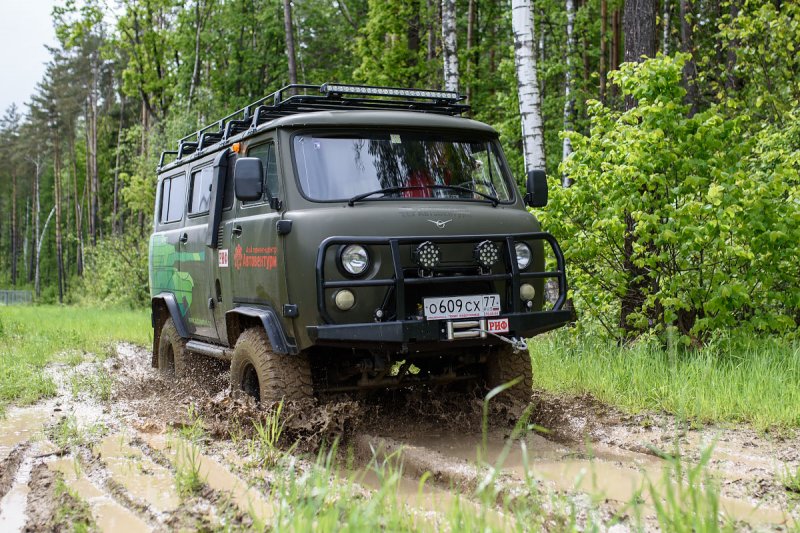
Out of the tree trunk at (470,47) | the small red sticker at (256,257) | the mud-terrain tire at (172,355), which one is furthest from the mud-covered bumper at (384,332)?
the tree trunk at (470,47)

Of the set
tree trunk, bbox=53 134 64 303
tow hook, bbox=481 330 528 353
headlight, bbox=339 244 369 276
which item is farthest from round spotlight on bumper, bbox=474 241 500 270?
tree trunk, bbox=53 134 64 303

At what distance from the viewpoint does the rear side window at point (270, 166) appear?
6516mm

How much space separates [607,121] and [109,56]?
31.7m

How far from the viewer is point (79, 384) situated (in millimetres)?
9305

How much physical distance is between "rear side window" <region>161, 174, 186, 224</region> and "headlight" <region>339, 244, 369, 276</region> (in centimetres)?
357

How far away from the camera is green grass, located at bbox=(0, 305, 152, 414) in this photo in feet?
29.7

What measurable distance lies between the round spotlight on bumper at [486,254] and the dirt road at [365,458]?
114 cm

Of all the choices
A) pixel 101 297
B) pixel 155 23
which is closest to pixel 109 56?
pixel 155 23

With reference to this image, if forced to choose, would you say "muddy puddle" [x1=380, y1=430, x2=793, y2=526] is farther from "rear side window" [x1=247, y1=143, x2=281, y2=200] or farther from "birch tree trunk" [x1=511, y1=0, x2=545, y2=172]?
"birch tree trunk" [x1=511, y1=0, x2=545, y2=172]

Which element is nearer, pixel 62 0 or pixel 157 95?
pixel 62 0

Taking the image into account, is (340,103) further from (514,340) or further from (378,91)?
(514,340)

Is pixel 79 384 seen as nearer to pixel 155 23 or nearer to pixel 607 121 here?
pixel 607 121

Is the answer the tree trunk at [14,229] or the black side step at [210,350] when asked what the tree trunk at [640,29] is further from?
the tree trunk at [14,229]

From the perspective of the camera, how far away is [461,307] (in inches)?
236
